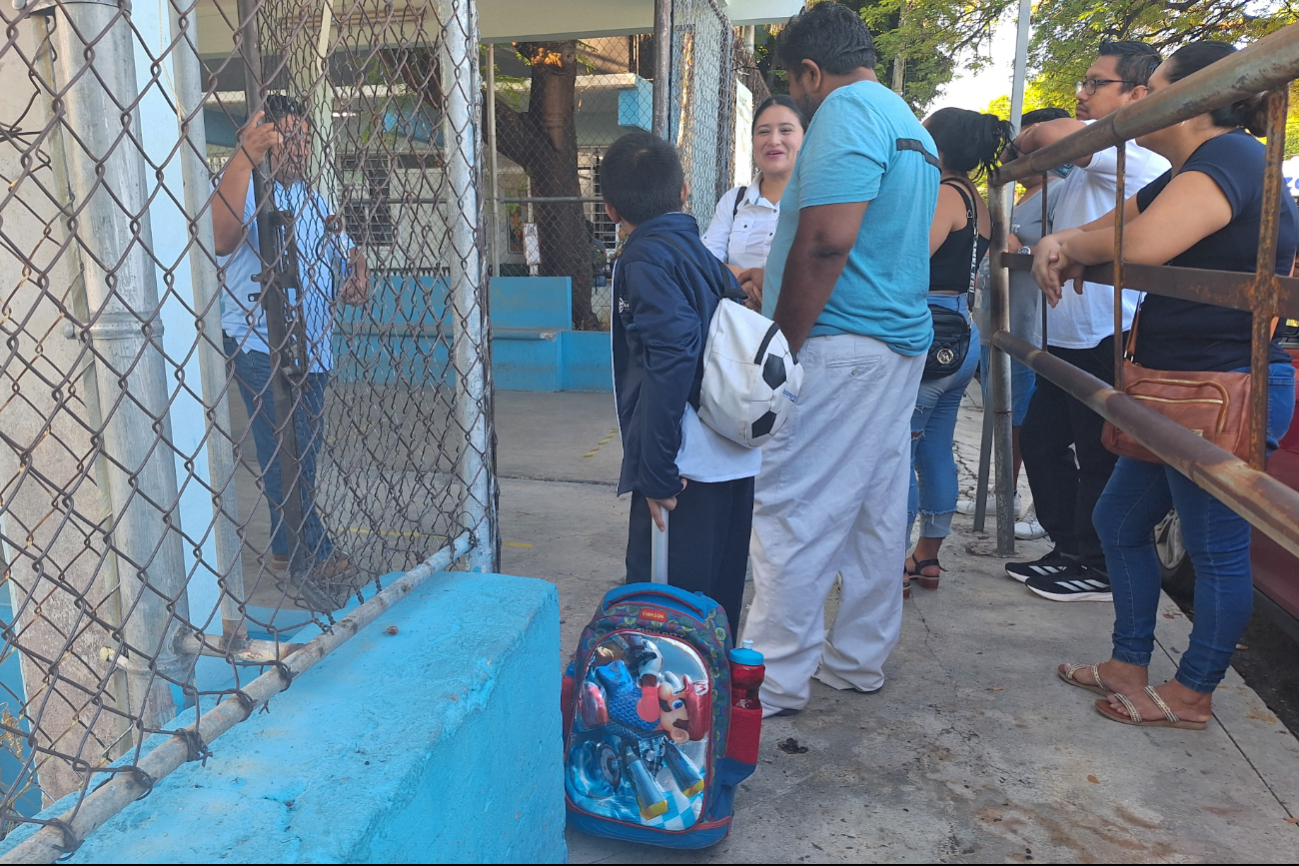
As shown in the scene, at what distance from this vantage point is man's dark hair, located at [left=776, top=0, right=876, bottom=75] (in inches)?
103

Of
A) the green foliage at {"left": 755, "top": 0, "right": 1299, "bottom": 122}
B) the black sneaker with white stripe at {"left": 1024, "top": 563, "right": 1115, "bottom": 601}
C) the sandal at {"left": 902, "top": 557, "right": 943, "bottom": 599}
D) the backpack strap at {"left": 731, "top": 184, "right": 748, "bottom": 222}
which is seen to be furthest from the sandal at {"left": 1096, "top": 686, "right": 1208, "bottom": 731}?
the green foliage at {"left": 755, "top": 0, "right": 1299, "bottom": 122}

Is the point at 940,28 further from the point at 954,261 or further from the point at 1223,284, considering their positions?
the point at 1223,284

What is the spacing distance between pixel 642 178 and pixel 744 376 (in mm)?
585

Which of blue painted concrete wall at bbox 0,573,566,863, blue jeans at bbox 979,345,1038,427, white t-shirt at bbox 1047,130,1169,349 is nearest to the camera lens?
blue painted concrete wall at bbox 0,573,566,863

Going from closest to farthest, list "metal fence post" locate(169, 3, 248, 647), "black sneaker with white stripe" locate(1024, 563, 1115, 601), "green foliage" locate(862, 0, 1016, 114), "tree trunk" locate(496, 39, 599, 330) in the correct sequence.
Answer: "metal fence post" locate(169, 3, 248, 647)
"black sneaker with white stripe" locate(1024, 563, 1115, 601)
"tree trunk" locate(496, 39, 599, 330)
"green foliage" locate(862, 0, 1016, 114)

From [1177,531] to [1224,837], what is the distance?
212cm

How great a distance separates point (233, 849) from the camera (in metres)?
1.15

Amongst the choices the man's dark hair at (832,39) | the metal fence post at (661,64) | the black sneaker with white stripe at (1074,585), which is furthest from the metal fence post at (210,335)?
the metal fence post at (661,64)

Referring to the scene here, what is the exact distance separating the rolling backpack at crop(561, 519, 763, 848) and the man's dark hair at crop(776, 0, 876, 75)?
1.57m

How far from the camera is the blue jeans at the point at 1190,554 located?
2.46 m

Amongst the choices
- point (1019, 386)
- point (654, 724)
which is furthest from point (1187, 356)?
point (1019, 386)

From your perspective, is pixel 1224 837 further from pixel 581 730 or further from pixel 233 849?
pixel 233 849

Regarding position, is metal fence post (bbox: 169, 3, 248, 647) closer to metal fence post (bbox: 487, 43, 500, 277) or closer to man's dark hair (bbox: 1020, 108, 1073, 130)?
man's dark hair (bbox: 1020, 108, 1073, 130)

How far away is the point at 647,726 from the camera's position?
1.99m
